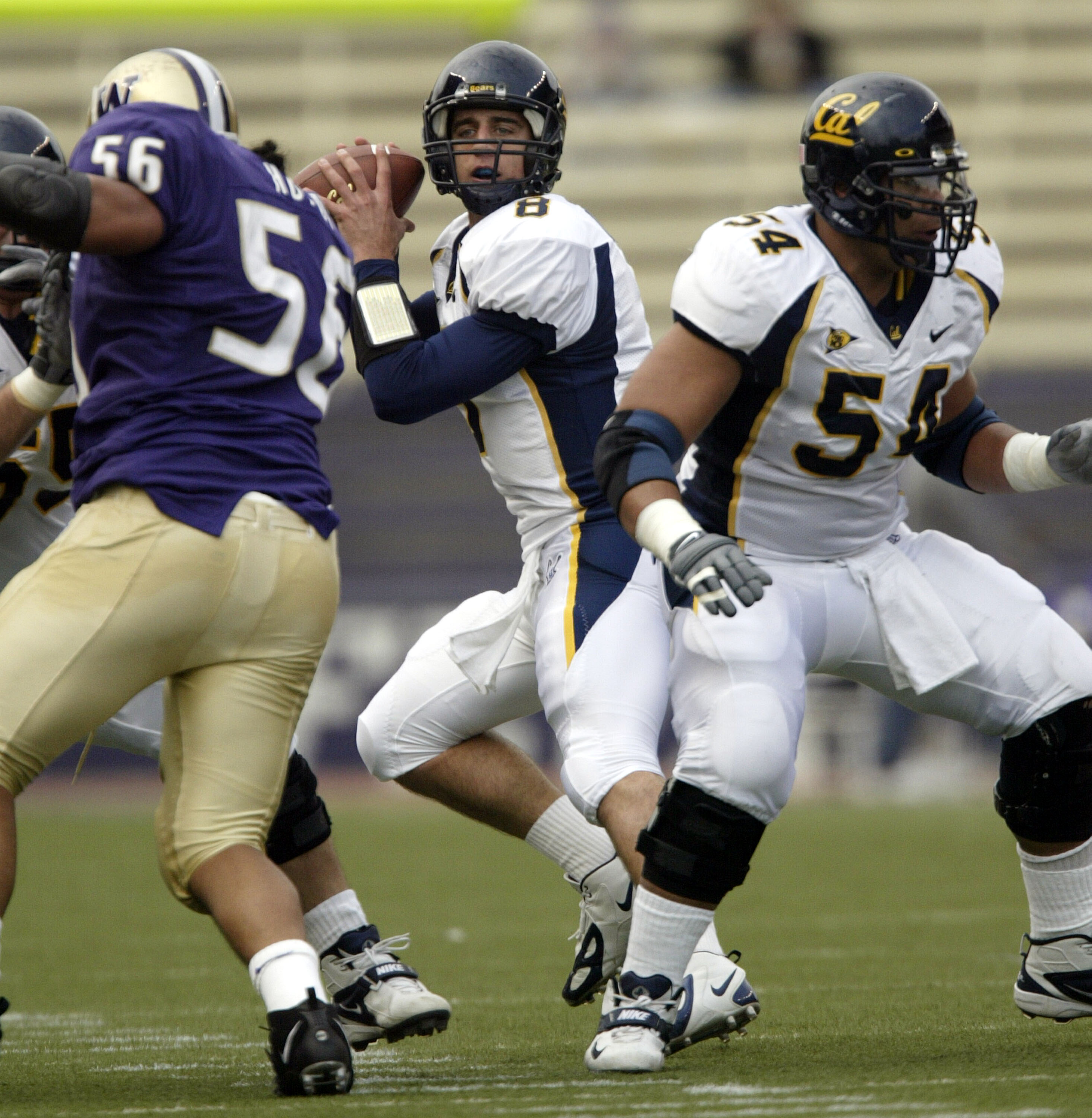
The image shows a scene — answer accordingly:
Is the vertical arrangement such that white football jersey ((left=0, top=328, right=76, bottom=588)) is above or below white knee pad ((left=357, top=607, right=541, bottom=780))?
above

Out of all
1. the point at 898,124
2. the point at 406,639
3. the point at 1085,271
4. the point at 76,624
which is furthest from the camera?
the point at 1085,271

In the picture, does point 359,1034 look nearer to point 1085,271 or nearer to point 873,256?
point 873,256

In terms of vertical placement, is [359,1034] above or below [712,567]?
below

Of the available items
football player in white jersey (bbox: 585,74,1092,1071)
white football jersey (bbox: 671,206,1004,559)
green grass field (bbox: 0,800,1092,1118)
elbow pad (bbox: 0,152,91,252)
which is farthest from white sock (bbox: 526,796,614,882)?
elbow pad (bbox: 0,152,91,252)

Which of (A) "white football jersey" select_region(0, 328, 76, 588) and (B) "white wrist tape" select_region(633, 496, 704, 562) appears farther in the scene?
(A) "white football jersey" select_region(0, 328, 76, 588)

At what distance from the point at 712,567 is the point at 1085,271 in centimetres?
Result: 1233

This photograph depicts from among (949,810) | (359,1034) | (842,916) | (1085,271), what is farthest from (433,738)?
(1085,271)

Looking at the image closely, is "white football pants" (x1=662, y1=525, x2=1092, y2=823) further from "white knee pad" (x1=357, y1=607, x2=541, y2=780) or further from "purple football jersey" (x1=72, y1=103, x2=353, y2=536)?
"purple football jersey" (x1=72, y1=103, x2=353, y2=536)

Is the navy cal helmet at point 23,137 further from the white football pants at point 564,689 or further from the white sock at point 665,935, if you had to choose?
the white sock at point 665,935

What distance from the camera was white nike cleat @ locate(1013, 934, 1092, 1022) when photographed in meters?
3.21

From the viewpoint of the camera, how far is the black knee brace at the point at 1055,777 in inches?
125

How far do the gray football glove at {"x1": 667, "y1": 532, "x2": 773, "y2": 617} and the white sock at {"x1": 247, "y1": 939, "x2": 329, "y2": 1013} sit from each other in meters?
0.78

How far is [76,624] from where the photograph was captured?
2680 millimetres

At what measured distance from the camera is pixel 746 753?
9.45 ft
